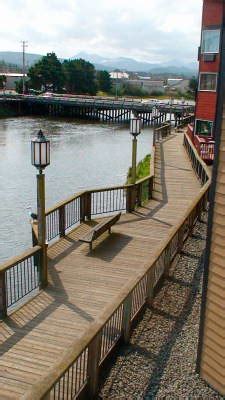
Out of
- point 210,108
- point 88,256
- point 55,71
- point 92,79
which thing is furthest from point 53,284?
point 92,79

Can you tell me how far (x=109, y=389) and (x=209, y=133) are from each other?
66.9 ft

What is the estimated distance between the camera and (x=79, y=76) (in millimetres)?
100062

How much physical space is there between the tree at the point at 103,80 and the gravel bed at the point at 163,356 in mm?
109166

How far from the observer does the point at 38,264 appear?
8.59m

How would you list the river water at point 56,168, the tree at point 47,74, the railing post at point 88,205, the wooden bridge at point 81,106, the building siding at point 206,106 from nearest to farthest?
the railing post at point 88,205
the river water at point 56,168
the building siding at point 206,106
the wooden bridge at point 81,106
the tree at point 47,74

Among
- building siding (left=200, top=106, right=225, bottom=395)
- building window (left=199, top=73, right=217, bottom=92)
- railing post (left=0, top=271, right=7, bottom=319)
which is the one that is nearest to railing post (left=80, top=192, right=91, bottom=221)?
railing post (left=0, top=271, right=7, bottom=319)

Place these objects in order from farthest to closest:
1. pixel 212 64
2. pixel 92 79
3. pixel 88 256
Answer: pixel 92 79 < pixel 212 64 < pixel 88 256

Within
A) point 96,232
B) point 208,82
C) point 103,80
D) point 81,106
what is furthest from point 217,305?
point 103,80

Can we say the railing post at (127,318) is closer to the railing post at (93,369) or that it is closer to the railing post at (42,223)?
the railing post at (93,369)

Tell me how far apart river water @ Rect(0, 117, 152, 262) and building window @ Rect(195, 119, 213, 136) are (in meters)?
5.42

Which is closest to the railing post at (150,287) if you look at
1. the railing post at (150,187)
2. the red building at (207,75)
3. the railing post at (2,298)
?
the railing post at (2,298)

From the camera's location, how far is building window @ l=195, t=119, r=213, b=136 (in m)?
24.2

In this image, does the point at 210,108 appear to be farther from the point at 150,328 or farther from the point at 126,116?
the point at 126,116

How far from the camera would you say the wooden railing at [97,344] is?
4496mm
